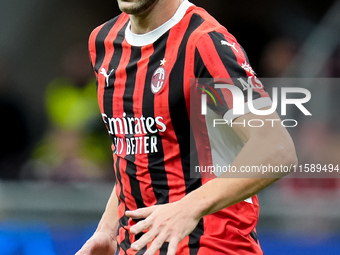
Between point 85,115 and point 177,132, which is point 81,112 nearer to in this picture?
point 85,115

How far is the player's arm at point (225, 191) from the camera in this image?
4.52 ft

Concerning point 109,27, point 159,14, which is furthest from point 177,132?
point 109,27

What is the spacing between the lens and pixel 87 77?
5.96 metres

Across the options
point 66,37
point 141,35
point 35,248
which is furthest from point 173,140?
point 66,37

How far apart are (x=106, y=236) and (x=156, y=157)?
0.37 m

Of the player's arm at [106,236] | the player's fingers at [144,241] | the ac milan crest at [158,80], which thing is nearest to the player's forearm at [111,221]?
the player's arm at [106,236]

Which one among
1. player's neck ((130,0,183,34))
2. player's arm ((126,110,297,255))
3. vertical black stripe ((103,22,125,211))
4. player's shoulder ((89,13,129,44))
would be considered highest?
player's neck ((130,0,183,34))

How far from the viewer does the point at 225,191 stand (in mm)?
1464

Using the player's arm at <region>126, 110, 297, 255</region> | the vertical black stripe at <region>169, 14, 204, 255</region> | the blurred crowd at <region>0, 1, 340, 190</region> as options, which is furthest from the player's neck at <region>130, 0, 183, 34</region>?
the blurred crowd at <region>0, 1, 340, 190</region>

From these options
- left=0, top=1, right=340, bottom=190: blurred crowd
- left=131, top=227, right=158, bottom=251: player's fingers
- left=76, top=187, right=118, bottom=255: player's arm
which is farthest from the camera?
Result: left=0, top=1, right=340, bottom=190: blurred crowd

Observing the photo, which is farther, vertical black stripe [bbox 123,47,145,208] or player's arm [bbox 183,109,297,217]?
vertical black stripe [bbox 123,47,145,208]

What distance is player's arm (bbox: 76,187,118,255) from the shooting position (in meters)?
1.92

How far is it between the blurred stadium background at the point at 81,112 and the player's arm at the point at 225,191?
10.4 feet

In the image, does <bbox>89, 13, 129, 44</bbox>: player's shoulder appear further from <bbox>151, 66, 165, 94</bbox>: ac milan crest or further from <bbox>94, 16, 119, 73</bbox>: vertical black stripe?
<bbox>151, 66, 165, 94</bbox>: ac milan crest
